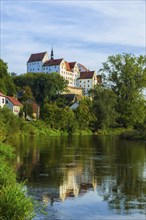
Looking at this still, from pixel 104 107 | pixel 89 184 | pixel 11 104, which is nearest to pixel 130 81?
pixel 104 107

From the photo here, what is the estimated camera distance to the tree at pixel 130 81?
81.7 metres

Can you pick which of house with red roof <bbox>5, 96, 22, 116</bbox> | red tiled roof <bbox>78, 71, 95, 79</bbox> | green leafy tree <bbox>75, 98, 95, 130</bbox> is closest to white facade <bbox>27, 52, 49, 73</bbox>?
red tiled roof <bbox>78, 71, 95, 79</bbox>

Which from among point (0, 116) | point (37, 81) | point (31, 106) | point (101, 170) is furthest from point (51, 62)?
point (101, 170)

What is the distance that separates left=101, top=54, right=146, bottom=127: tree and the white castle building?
198 feet

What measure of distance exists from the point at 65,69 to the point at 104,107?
214ft

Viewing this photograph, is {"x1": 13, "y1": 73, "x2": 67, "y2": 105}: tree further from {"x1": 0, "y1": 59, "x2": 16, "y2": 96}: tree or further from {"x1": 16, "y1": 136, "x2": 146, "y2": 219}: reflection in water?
{"x1": 16, "y1": 136, "x2": 146, "y2": 219}: reflection in water

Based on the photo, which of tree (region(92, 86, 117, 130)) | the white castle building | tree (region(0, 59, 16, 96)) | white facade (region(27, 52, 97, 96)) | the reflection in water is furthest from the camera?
the white castle building

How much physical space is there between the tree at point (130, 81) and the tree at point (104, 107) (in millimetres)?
2430

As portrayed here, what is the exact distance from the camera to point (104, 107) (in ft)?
277

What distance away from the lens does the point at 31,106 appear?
85.0m

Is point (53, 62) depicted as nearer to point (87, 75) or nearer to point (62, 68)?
point (62, 68)

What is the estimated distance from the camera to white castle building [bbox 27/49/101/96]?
146000 millimetres

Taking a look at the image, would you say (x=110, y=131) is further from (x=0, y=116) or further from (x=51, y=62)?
(x=51, y=62)

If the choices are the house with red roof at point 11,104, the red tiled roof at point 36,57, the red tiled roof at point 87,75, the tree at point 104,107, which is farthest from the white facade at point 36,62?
the house with red roof at point 11,104
